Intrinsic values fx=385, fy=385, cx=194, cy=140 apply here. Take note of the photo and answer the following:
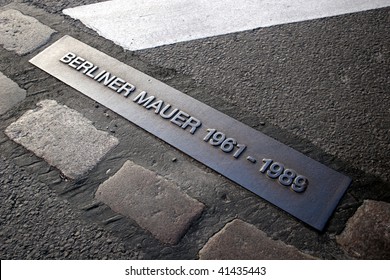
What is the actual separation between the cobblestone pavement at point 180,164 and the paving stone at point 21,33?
0.06ft

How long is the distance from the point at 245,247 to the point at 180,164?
1.52 ft

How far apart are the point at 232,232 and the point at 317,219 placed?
1.11 ft

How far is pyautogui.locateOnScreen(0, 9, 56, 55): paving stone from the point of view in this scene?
2.25m

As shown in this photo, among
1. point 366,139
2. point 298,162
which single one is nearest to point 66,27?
point 298,162

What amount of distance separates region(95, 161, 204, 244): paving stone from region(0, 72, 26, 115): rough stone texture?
73cm

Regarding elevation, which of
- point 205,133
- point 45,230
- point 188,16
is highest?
point 188,16

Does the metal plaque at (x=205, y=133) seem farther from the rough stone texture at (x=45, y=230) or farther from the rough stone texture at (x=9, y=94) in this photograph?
the rough stone texture at (x=45, y=230)

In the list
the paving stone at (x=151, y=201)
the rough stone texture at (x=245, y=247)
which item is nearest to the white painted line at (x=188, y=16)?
the paving stone at (x=151, y=201)

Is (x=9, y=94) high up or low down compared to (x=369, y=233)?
down

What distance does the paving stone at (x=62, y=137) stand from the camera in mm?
1719

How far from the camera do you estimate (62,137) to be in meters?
1.80

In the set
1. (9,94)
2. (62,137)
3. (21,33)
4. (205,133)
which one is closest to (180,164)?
(205,133)

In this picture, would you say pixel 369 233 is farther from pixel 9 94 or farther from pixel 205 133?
pixel 9 94

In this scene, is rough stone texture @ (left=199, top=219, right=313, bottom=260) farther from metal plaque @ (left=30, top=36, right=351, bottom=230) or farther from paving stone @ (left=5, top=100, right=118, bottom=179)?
paving stone @ (left=5, top=100, right=118, bottom=179)
